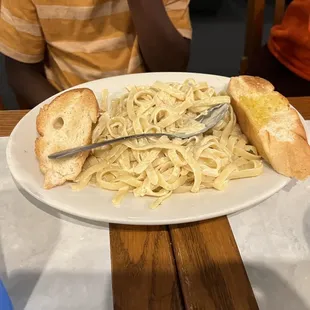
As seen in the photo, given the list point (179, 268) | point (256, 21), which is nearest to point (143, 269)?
point (179, 268)

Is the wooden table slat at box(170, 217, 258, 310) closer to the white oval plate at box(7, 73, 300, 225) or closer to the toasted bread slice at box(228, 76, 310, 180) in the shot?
the white oval plate at box(7, 73, 300, 225)

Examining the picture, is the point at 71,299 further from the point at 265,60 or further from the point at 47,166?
the point at 265,60

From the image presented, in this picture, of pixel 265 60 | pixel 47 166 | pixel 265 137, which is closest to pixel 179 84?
pixel 265 137

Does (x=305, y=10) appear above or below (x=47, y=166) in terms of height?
below

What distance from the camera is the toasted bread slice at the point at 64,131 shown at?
2.84 feet

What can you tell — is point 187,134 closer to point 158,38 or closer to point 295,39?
point 158,38

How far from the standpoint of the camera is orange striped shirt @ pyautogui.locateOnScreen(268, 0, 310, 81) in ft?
5.12

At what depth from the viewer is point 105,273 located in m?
0.75

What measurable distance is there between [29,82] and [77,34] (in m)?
0.20

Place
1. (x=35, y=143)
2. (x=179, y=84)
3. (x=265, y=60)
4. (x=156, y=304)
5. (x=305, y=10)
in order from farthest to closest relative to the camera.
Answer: (x=265, y=60), (x=305, y=10), (x=179, y=84), (x=35, y=143), (x=156, y=304)

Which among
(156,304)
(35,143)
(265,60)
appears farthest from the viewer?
(265,60)

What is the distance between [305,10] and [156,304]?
4.03ft

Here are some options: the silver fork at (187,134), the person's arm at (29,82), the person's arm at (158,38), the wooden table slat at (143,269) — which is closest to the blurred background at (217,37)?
the person's arm at (29,82)

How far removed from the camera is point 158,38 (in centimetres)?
138
